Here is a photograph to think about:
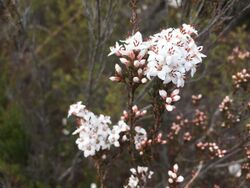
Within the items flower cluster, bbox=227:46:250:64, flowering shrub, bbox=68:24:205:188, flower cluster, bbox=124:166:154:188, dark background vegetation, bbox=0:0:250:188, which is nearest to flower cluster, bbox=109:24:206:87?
flowering shrub, bbox=68:24:205:188

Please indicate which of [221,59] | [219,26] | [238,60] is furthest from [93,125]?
[221,59]

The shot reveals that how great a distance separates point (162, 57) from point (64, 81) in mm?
3652

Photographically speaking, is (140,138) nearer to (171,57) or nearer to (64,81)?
(171,57)

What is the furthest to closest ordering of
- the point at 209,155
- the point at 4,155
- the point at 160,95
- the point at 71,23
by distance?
1. the point at 71,23
2. the point at 4,155
3. the point at 209,155
4. the point at 160,95

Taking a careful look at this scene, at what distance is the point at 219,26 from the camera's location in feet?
11.2

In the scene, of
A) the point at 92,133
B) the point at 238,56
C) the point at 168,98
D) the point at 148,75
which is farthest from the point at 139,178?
the point at 238,56

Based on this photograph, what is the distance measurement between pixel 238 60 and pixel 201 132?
868 mm

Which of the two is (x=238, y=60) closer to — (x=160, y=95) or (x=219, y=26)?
(x=219, y=26)

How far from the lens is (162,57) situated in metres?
2.33

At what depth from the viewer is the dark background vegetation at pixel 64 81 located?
382 centimetres

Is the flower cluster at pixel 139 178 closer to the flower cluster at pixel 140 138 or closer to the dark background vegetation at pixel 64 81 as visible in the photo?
the flower cluster at pixel 140 138

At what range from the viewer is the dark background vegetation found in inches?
151

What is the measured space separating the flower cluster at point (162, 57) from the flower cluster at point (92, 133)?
1.75ft

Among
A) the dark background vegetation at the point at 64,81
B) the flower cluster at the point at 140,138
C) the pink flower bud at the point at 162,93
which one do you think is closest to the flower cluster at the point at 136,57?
the pink flower bud at the point at 162,93
